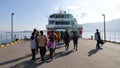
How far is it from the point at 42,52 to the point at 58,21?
102ft

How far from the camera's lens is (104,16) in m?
47.9

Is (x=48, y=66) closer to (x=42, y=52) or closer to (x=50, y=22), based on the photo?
(x=42, y=52)

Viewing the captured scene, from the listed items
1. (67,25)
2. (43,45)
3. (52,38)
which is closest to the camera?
(43,45)

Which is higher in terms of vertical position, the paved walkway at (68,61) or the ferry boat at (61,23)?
the ferry boat at (61,23)

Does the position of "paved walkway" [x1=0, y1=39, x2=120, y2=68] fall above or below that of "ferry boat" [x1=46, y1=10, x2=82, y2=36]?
below

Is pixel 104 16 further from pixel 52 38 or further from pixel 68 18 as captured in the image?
pixel 52 38

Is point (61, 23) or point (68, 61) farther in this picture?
point (61, 23)

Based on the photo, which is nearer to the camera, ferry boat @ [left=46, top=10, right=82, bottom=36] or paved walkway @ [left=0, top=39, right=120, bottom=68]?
paved walkway @ [left=0, top=39, right=120, bottom=68]

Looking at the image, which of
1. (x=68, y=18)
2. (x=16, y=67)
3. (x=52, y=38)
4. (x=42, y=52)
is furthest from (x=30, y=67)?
(x=68, y=18)

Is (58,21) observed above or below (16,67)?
above

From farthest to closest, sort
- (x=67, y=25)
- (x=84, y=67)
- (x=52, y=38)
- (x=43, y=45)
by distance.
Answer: (x=67, y=25) → (x=52, y=38) → (x=43, y=45) → (x=84, y=67)

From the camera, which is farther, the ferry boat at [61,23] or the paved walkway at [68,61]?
the ferry boat at [61,23]

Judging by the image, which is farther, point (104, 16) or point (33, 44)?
point (104, 16)

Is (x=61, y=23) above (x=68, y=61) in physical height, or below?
above
